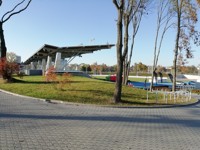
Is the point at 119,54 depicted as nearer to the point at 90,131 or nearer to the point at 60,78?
the point at 60,78

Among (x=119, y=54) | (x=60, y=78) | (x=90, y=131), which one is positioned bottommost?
(x=90, y=131)

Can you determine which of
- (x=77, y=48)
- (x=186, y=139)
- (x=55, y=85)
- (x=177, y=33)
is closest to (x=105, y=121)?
(x=186, y=139)

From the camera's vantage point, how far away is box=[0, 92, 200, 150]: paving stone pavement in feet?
22.1

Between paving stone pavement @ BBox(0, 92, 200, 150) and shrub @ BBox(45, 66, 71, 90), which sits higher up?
shrub @ BBox(45, 66, 71, 90)

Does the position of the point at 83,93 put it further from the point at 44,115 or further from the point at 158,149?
the point at 158,149

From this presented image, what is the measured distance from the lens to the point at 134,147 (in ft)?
22.4

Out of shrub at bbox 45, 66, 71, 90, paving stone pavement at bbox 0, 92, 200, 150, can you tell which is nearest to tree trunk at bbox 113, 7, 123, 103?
shrub at bbox 45, 66, 71, 90

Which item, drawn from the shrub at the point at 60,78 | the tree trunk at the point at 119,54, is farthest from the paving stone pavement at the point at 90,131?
the shrub at the point at 60,78

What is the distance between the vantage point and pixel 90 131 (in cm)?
826

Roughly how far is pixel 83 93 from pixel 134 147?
1066 cm

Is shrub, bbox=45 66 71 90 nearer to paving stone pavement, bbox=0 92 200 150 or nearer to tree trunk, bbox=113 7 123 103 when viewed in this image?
tree trunk, bbox=113 7 123 103

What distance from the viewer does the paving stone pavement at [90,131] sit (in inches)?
266

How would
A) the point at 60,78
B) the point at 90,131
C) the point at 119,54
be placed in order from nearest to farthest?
the point at 90,131 → the point at 119,54 → the point at 60,78

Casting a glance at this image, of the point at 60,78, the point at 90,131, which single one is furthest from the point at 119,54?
the point at 90,131
